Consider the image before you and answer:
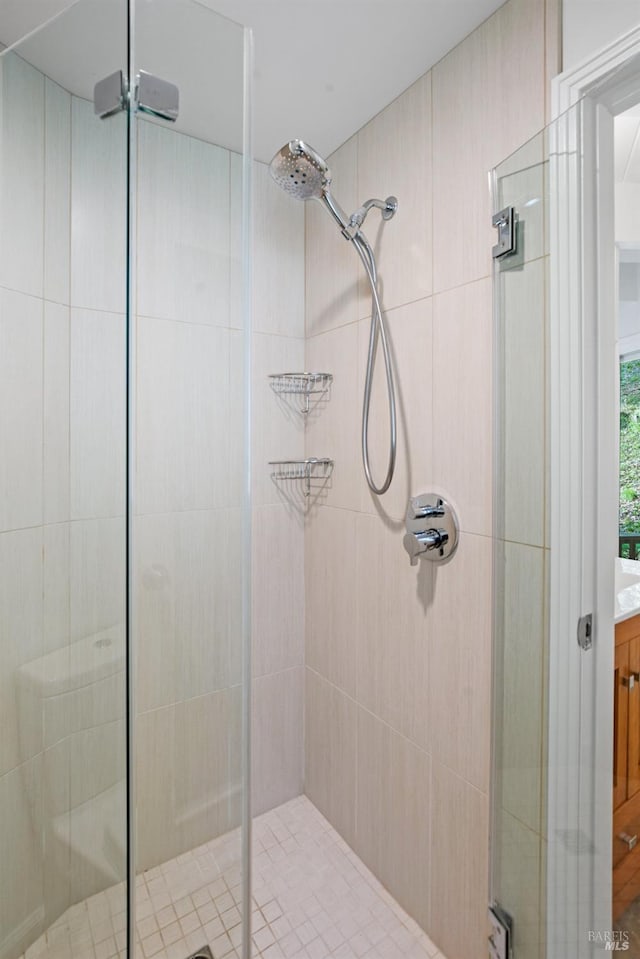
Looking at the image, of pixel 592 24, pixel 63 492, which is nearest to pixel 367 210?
pixel 592 24

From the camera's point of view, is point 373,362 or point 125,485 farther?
point 373,362

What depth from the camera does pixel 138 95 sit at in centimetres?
68

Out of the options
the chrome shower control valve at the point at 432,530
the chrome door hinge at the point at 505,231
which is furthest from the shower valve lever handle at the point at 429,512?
the chrome door hinge at the point at 505,231

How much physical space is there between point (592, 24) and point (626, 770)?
4.46 feet

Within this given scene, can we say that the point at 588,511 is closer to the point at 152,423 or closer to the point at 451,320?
the point at 451,320

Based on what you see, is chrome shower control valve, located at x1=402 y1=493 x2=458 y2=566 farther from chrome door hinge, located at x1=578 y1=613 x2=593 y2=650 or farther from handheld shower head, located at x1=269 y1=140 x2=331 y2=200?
handheld shower head, located at x1=269 y1=140 x2=331 y2=200

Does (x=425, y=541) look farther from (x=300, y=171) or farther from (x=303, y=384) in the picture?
(x=300, y=171)

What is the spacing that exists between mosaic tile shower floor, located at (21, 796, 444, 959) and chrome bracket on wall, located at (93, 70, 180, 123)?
1.08 meters

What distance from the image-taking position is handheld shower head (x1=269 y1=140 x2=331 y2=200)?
1.21 meters

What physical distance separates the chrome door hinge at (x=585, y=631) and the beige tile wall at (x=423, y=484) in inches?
11.6

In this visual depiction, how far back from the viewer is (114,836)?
0.68 metres

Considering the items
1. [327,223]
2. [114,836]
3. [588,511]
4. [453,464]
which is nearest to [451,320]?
[453,464]

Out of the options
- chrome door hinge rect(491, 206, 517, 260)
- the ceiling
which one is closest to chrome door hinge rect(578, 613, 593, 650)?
chrome door hinge rect(491, 206, 517, 260)

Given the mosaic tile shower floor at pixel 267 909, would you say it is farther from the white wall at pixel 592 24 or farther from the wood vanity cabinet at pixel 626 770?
the white wall at pixel 592 24
